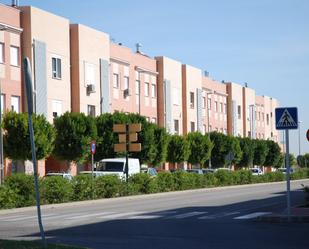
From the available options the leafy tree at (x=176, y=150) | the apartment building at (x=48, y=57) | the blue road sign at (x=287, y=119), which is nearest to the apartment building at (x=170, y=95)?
the leafy tree at (x=176, y=150)

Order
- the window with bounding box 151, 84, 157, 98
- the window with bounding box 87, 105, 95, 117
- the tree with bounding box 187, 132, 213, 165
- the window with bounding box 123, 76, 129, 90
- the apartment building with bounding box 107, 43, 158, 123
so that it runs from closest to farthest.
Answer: the window with bounding box 87, 105, 95, 117 → the apartment building with bounding box 107, 43, 158, 123 → the window with bounding box 123, 76, 129, 90 → the tree with bounding box 187, 132, 213, 165 → the window with bounding box 151, 84, 157, 98

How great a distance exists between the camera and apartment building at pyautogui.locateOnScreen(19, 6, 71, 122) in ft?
146

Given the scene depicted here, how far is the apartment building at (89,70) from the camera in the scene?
50.2m

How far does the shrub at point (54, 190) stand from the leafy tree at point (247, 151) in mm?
44550

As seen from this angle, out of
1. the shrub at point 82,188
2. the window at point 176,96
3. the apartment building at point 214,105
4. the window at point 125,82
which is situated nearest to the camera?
the shrub at point 82,188

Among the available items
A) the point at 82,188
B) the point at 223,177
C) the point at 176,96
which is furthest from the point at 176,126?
the point at 82,188

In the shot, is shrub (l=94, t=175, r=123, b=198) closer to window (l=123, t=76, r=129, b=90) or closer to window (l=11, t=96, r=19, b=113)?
window (l=11, t=96, r=19, b=113)

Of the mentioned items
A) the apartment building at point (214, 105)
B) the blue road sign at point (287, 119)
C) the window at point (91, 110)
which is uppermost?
the apartment building at point (214, 105)

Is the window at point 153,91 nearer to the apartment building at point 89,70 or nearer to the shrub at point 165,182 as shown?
the apartment building at point 89,70

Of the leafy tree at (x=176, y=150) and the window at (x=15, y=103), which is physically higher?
the window at (x=15, y=103)

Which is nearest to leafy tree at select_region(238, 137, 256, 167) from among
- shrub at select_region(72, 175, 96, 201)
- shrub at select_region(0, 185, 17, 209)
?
shrub at select_region(72, 175, 96, 201)

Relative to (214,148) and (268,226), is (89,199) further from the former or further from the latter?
(214,148)

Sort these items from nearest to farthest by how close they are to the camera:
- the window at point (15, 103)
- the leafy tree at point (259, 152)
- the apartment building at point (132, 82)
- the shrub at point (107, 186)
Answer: the shrub at point (107, 186) < the window at point (15, 103) < the apartment building at point (132, 82) < the leafy tree at point (259, 152)

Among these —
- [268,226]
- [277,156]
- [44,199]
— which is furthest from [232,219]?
[277,156]
